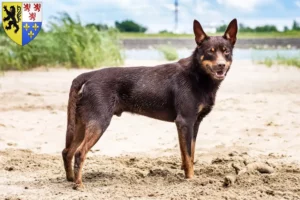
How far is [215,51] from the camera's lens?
7.70 m

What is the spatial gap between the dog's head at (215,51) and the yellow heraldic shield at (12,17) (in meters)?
6.87

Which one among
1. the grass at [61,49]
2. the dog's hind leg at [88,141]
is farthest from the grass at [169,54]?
the dog's hind leg at [88,141]

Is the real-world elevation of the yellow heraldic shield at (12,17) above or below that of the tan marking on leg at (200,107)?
below

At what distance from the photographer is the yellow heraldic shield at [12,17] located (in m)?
14.0

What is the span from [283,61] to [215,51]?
13934 millimetres

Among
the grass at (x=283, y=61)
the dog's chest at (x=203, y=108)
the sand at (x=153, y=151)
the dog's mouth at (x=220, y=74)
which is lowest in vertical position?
the grass at (x=283, y=61)

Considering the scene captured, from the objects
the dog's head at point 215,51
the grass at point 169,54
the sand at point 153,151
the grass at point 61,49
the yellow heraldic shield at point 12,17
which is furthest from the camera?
the grass at point 169,54

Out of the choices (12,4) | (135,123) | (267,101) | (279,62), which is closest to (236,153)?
(135,123)

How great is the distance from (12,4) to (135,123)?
4.09 metres

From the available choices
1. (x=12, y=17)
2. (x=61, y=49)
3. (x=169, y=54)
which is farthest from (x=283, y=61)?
(x=12, y=17)

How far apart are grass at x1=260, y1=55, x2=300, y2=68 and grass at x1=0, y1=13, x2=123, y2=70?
4.85m

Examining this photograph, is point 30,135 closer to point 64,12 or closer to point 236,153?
point 236,153

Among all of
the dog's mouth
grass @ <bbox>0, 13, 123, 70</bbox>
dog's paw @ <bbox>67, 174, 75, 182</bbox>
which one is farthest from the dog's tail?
grass @ <bbox>0, 13, 123, 70</bbox>

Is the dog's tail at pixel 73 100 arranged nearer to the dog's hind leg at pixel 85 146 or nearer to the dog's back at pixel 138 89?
the dog's back at pixel 138 89
